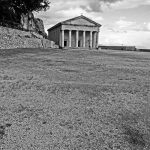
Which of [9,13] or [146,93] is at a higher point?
[9,13]

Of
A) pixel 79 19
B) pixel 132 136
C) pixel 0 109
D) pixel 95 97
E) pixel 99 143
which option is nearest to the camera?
pixel 99 143

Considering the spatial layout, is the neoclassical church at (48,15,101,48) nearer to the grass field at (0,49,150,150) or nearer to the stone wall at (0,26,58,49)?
the stone wall at (0,26,58,49)

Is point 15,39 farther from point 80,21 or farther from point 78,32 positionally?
point 78,32

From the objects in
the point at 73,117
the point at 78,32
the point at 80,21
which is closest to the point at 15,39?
the point at 73,117

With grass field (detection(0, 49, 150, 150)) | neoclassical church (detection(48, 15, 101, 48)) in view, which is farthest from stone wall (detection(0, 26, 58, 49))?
neoclassical church (detection(48, 15, 101, 48))

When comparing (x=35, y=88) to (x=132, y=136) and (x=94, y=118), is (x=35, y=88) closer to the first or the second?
(x=94, y=118)

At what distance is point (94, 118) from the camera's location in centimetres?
526

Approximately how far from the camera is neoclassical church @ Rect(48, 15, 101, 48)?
65062mm

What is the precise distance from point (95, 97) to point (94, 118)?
179 cm

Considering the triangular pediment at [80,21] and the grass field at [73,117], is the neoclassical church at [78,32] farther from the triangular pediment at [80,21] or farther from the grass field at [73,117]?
the grass field at [73,117]

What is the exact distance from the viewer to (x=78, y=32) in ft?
224

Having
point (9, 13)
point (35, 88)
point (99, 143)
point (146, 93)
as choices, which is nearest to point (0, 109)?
point (35, 88)

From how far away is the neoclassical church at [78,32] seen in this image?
65062 millimetres

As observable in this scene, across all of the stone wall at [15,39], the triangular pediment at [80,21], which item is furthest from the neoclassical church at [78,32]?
the stone wall at [15,39]
